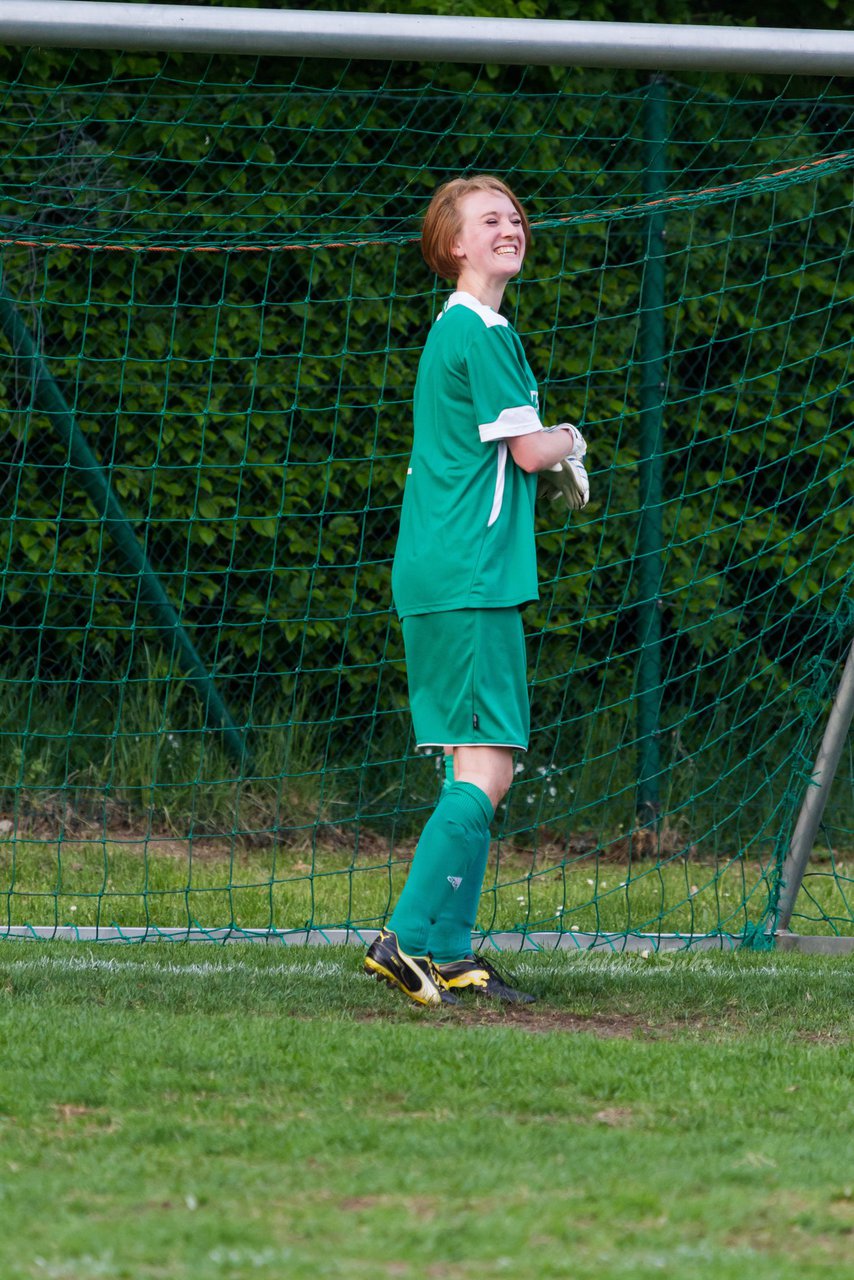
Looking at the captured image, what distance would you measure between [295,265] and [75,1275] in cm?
441

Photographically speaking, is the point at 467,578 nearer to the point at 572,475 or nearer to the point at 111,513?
the point at 572,475

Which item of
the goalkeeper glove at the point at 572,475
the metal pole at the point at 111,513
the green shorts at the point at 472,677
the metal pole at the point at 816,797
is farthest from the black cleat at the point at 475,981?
the metal pole at the point at 111,513

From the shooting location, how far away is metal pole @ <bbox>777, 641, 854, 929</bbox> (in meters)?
4.43

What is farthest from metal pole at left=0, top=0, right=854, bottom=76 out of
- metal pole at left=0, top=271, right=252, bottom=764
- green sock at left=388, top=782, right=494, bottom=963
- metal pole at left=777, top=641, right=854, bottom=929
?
green sock at left=388, top=782, right=494, bottom=963

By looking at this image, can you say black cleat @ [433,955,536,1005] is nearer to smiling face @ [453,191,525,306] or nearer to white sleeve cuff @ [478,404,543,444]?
white sleeve cuff @ [478,404,543,444]

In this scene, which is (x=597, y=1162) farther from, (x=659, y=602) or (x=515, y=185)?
(x=515, y=185)

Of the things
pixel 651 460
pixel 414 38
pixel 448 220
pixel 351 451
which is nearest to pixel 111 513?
pixel 351 451

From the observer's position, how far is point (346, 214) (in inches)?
229

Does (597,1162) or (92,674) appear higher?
(92,674)

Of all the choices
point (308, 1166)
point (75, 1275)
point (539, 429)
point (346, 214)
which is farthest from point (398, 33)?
point (75, 1275)

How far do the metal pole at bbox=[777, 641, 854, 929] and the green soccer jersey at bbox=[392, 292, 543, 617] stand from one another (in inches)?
50.8

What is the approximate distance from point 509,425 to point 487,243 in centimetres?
44

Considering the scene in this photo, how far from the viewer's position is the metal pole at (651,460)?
593cm

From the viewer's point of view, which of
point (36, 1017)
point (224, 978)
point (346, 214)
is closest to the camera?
point (36, 1017)
